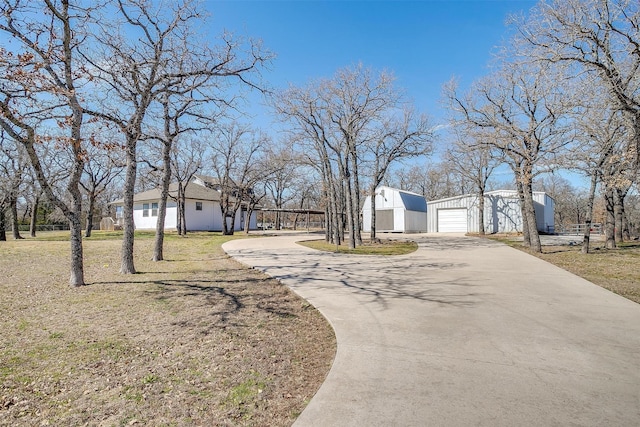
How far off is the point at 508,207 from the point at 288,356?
98.7 feet

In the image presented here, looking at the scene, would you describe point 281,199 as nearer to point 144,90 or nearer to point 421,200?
point 421,200

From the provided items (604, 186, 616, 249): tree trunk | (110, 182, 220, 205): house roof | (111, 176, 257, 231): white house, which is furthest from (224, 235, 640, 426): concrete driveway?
(111, 176, 257, 231): white house

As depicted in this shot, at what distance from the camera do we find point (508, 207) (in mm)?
29203

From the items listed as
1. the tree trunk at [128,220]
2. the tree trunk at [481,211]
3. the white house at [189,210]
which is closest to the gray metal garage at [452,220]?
the tree trunk at [481,211]

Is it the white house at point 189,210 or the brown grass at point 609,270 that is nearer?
the brown grass at point 609,270

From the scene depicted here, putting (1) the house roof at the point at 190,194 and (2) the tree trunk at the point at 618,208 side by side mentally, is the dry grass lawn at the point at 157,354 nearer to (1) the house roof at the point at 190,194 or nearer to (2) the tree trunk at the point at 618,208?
(2) the tree trunk at the point at 618,208

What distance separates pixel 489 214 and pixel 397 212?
26.2 ft

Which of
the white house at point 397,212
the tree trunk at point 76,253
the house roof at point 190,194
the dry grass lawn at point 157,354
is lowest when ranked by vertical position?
the dry grass lawn at point 157,354

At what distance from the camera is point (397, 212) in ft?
111

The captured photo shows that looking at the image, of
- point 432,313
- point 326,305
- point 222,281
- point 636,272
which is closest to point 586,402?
point 432,313

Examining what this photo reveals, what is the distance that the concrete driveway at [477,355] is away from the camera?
254 centimetres

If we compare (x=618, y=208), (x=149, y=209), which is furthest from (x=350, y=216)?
(x=149, y=209)

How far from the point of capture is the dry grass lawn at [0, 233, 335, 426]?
2742 mm

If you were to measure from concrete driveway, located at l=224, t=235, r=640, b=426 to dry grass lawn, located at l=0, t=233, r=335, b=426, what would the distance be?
411mm
